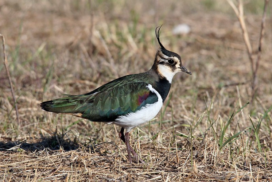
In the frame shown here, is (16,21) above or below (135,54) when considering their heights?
above

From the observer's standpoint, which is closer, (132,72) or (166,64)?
(166,64)

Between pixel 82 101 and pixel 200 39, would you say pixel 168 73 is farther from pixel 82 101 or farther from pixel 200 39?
pixel 200 39

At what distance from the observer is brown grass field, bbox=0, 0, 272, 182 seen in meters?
4.21

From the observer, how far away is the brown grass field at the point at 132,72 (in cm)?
421

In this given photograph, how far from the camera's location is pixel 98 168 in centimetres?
415

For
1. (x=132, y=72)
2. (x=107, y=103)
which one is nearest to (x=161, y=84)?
(x=107, y=103)

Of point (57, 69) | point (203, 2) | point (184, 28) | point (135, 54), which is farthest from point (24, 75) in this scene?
point (203, 2)

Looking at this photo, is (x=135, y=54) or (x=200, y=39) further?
(x=200, y=39)

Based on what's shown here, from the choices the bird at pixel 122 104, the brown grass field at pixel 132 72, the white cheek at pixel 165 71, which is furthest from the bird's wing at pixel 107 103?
the brown grass field at pixel 132 72

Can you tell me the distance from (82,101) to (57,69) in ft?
8.46

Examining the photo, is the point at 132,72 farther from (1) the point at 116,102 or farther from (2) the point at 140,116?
(2) the point at 140,116

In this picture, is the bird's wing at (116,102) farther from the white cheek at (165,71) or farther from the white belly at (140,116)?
the white cheek at (165,71)

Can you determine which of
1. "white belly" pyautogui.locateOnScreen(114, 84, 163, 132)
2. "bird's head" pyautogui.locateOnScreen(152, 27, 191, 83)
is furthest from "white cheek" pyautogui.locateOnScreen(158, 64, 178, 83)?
"white belly" pyautogui.locateOnScreen(114, 84, 163, 132)

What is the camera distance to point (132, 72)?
7012 mm
